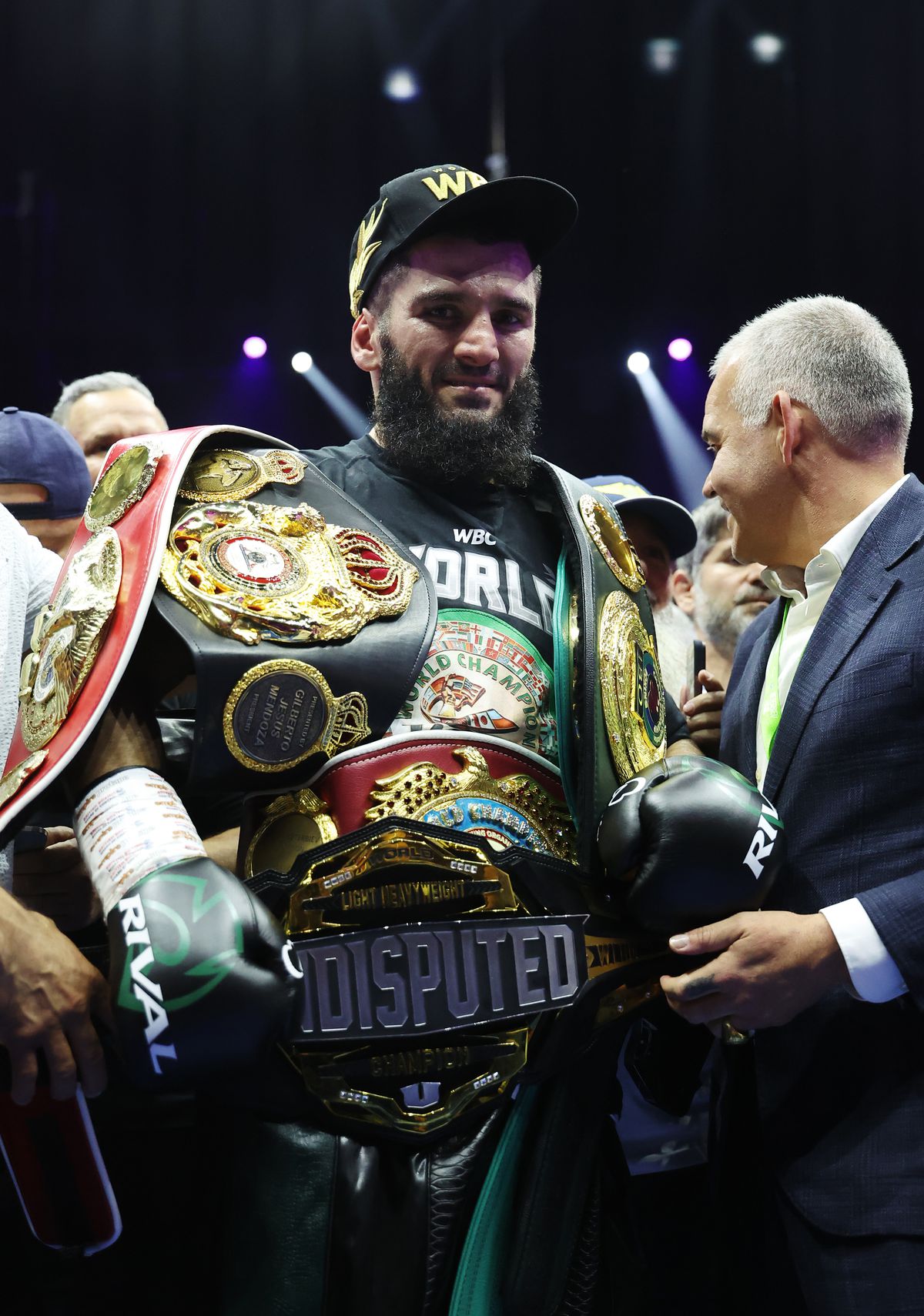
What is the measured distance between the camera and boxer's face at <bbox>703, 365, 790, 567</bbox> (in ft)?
6.83

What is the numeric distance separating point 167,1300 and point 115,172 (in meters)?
5.32

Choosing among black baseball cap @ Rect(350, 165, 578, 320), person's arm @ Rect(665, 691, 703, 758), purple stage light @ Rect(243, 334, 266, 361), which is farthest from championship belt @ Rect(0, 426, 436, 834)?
purple stage light @ Rect(243, 334, 266, 361)

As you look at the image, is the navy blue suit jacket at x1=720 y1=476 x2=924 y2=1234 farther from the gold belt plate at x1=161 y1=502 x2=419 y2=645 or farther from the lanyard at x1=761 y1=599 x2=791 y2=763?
the gold belt plate at x1=161 y1=502 x2=419 y2=645

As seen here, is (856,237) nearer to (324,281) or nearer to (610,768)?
(324,281)

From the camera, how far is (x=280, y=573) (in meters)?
1.54

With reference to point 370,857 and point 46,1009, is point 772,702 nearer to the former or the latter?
point 370,857

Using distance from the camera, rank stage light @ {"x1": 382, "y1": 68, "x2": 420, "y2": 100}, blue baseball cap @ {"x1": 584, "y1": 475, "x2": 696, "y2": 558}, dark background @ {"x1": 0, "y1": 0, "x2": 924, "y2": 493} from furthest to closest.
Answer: stage light @ {"x1": 382, "y1": 68, "x2": 420, "y2": 100}, dark background @ {"x1": 0, "y1": 0, "x2": 924, "y2": 493}, blue baseball cap @ {"x1": 584, "y1": 475, "x2": 696, "y2": 558}

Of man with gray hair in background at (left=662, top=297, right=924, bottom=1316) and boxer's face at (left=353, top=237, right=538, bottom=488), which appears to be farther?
boxer's face at (left=353, top=237, right=538, bottom=488)

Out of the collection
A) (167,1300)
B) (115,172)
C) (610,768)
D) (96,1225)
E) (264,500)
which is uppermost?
(115,172)

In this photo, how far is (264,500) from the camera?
1645 millimetres

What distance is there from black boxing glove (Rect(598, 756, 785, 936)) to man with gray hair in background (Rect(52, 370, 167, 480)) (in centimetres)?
228

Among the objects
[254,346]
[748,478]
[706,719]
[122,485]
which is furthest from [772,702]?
[254,346]

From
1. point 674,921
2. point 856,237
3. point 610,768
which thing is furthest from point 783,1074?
point 856,237

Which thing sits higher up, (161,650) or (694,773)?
(161,650)
